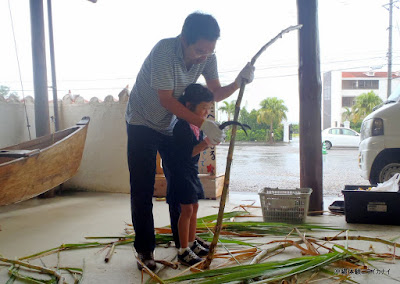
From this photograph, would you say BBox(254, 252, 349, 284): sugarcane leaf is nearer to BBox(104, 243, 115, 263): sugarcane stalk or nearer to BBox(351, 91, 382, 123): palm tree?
BBox(104, 243, 115, 263): sugarcane stalk

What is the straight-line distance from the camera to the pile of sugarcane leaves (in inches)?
62.5

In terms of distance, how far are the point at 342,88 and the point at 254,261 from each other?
24.5 m

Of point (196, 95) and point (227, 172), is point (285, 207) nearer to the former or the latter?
point (227, 172)

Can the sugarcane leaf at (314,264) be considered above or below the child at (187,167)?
below

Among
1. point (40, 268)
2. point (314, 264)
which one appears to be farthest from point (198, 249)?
point (40, 268)

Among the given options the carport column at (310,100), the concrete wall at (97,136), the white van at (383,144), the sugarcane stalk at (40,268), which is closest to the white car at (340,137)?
the white van at (383,144)

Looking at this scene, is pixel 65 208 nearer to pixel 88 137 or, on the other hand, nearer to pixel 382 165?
pixel 88 137

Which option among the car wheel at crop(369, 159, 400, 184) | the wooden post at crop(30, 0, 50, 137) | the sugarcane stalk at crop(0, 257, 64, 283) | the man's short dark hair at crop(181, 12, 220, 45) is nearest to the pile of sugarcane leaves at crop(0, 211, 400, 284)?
the sugarcane stalk at crop(0, 257, 64, 283)

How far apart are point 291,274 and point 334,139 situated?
34.8ft

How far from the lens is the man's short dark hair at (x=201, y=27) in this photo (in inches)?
67.2

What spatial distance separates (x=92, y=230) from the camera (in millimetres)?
2783

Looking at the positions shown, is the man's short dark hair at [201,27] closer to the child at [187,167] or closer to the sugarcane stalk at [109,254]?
the child at [187,167]

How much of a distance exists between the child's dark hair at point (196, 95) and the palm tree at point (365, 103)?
19719mm

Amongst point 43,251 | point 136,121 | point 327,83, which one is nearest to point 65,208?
point 43,251
